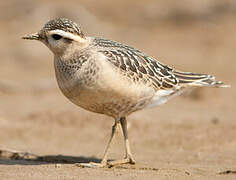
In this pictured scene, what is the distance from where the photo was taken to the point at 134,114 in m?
12.2

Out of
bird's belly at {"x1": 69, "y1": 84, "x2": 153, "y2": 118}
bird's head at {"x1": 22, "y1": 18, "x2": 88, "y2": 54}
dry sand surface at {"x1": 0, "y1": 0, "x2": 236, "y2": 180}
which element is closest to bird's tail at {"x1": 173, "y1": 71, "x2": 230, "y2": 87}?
bird's belly at {"x1": 69, "y1": 84, "x2": 153, "y2": 118}

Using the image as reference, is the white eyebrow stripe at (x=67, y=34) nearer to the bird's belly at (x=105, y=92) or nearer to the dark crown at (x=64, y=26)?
the dark crown at (x=64, y=26)

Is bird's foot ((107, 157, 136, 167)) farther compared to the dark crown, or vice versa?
bird's foot ((107, 157, 136, 167))

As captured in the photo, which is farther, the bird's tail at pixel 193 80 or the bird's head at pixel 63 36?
the bird's tail at pixel 193 80

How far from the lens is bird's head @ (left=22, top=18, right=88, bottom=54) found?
7.67m

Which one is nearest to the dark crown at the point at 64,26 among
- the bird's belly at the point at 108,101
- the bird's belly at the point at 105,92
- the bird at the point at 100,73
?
the bird at the point at 100,73

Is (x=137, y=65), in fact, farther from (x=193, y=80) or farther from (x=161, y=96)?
(x=193, y=80)

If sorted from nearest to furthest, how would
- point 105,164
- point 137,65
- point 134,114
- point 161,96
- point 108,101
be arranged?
point 108,101 < point 105,164 < point 137,65 < point 161,96 < point 134,114

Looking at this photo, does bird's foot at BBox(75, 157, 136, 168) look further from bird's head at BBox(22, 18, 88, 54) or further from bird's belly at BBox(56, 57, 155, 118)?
bird's head at BBox(22, 18, 88, 54)

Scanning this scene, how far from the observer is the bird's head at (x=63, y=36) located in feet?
25.2

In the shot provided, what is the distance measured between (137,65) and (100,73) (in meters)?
0.86

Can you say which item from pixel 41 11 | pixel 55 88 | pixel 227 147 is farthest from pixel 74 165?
pixel 41 11

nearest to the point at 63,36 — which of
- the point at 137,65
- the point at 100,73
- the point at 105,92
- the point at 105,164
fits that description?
the point at 100,73

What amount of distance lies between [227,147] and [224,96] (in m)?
5.27
